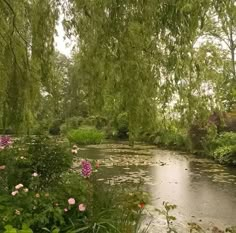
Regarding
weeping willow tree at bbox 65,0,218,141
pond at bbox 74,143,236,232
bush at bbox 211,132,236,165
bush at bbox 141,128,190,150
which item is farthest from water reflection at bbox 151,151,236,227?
bush at bbox 141,128,190,150

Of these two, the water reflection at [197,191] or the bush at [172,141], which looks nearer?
the water reflection at [197,191]

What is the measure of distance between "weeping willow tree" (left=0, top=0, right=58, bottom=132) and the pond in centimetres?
154

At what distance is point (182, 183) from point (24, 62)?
19.6ft

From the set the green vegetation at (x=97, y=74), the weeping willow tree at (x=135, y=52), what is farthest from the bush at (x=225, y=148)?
the weeping willow tree at (x=135, y=52)

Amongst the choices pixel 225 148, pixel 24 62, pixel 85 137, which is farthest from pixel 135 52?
pixel 85 137

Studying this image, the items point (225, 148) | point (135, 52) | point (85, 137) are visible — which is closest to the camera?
point (135, 52)

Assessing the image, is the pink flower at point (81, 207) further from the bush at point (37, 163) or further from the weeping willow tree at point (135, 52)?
the weeping willow tree at point (135, 52)

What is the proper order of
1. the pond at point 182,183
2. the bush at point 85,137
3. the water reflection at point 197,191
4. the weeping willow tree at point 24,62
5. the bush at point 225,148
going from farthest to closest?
the bush at point 85,137 → the bush at point 225,148 → the water reflection at point 197,191 → the pond at point 182,183 → the weeping willow tree at point 24,62

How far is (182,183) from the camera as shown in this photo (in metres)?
9.30

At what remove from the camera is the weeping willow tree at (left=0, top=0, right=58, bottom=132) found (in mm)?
4082

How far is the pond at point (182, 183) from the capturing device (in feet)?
20.7

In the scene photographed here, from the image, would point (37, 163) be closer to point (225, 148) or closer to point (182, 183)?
point (182, 183)

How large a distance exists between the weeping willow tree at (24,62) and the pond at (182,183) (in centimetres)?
154

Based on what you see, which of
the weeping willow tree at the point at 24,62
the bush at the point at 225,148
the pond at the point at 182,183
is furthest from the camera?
the bush at the point at 225,148
